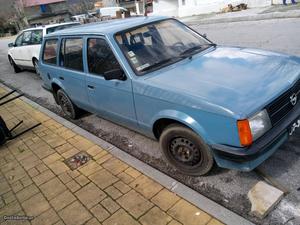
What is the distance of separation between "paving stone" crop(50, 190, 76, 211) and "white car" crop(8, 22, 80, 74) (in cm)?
641

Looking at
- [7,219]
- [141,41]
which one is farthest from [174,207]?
[141,41]

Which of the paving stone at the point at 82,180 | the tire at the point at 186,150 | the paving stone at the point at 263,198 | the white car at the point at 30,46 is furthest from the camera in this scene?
the white car at the point at 30,46

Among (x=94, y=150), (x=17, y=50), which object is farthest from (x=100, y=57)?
(x=17, y=50)

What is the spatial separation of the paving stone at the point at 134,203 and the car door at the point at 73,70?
2.02 metres

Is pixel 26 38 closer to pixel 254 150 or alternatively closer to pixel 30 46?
pixel 30 46

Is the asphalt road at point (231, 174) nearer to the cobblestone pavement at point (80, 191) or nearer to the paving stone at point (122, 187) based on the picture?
the cobblestone pavement at point (80, 191)

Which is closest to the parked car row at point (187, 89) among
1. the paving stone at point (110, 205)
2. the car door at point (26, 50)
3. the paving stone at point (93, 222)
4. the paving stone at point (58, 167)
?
the paving stone at point (110, 205)

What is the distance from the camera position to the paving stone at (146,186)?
127 inches

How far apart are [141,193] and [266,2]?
54.9ft

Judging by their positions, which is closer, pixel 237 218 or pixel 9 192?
pixel 237 218

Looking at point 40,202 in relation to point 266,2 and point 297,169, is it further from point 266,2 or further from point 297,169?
point 266,2

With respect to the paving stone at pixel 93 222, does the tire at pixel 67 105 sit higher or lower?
higher

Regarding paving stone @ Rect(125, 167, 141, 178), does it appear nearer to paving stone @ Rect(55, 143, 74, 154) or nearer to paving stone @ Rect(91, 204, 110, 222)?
paving stone @ Rect(91, 204, 110, 222)

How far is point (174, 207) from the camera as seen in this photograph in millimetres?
2945
